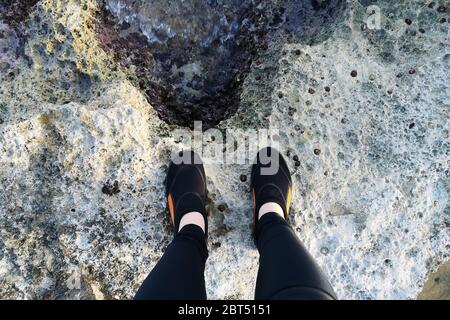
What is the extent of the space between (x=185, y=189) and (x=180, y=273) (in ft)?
2.92

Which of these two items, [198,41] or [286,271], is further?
[198,41]

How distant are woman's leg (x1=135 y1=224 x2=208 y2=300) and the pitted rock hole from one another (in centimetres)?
124

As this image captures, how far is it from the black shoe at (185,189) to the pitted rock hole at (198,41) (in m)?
0.54

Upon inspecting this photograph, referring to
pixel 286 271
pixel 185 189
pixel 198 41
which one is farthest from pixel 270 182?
pixel 198 41

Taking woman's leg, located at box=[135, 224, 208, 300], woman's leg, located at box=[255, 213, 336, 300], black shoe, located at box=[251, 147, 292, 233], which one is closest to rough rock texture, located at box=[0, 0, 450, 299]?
black shoe, located at box=[251, 147, 292, 233]

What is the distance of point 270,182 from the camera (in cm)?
337

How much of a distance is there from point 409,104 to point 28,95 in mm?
3212

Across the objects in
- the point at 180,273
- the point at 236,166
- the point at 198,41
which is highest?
the point at 198,41

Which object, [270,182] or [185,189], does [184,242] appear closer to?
[185,189]

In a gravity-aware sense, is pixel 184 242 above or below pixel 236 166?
below

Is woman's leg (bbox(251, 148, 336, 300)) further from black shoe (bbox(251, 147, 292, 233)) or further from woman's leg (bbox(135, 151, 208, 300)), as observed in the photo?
woman's leg (bbox(135, 151, 208, 300))

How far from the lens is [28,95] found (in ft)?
11.3

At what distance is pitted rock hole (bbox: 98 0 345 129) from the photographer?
3.88m

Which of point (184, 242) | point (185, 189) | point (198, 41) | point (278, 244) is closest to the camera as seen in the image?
point (278, 244)
